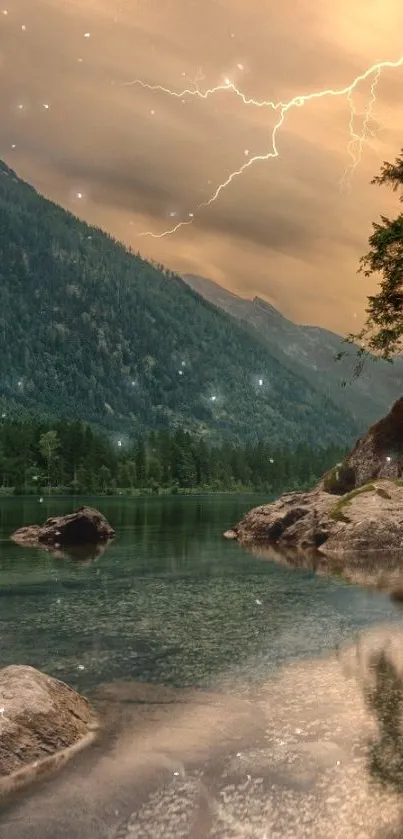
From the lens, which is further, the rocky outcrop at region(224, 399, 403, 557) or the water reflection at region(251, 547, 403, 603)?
the rocky outcrop at region(224, 399, 403, 557)

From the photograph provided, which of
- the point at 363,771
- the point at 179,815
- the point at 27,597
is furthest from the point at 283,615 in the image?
the point at 179,815

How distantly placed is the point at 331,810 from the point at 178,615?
1423 cm

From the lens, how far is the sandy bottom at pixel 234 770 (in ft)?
27.9

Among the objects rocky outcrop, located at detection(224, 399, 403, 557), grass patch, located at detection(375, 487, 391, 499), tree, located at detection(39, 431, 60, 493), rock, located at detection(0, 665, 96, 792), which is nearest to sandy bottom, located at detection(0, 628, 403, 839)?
rock, located at detection(0, 665, 96, 792)

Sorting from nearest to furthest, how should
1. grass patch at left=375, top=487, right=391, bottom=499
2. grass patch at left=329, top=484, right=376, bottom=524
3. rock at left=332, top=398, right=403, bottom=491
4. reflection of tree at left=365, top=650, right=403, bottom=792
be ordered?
reflection of tree at left=365, top=650, right=403, bottom=792
grass patch at left=329, top=484, right=376, bottom=524
grass patch at left=375, top=487, right=391, bottom=499
rock at left=332, top=398, right=403, bottom=491

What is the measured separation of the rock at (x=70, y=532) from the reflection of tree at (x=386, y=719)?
37.1 meters

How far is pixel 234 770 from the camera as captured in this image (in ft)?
33.2

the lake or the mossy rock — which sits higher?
the mossy rock

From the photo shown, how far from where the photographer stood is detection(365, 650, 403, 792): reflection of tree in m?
10.0

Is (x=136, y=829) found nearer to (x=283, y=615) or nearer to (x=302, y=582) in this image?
(x=283, y=615)

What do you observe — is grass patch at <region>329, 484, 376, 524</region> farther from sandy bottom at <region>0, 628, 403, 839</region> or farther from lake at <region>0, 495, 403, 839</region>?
sandy bottom at <region>0, 628, 403, 839</region>

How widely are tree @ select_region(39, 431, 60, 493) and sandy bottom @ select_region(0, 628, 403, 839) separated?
173 m

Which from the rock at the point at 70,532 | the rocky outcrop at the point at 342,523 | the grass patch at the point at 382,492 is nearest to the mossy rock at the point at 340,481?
the rocky outcrop at the point at 342,523

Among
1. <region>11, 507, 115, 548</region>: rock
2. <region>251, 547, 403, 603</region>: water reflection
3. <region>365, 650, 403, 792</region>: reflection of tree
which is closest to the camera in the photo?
<region>365, 650, 403, 792</region>: reflection of tree
